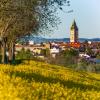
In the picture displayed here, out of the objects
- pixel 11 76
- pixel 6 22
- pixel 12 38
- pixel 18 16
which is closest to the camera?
pixel 11 76

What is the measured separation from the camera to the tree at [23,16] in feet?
103

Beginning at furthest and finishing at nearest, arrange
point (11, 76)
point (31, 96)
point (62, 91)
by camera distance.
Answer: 1. point (11, 76)
2. point (62, 91)
3. point (31, 96)

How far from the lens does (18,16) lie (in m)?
38.2

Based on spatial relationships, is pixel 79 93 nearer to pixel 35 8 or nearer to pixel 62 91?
pixel 62 91

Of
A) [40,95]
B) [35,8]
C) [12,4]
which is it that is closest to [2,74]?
[40,95]

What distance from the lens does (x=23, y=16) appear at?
38.1 meters

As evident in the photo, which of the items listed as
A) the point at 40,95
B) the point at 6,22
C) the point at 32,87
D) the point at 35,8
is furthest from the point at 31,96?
the point at 6,22

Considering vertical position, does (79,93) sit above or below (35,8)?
below

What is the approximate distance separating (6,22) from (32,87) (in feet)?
103

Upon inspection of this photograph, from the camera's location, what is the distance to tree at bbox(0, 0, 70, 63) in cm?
3139

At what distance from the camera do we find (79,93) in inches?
444

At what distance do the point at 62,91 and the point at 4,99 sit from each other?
1.54 metres

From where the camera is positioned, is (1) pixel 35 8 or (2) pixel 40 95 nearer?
(2) pixel 40 95

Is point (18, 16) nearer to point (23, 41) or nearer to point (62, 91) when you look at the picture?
point (23, 41)
